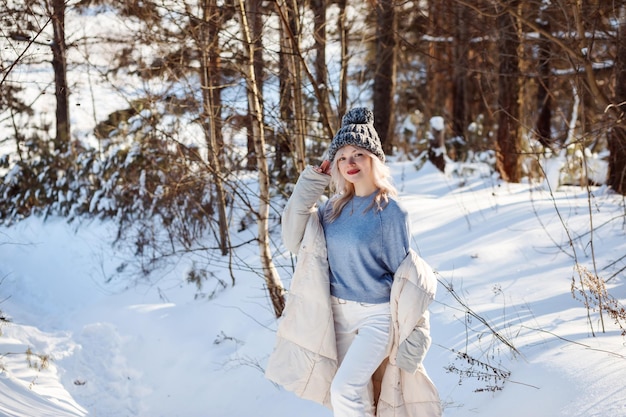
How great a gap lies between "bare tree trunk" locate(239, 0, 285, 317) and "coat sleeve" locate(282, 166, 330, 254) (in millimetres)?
2187

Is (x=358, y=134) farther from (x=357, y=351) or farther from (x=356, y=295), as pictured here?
(x=357, y=351)

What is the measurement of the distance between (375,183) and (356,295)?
592 mm

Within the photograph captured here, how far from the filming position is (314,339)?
3.53 metres

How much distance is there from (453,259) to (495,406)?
2781 mm

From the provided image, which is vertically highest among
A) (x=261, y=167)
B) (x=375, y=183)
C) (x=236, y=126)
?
(x=236, y=126)

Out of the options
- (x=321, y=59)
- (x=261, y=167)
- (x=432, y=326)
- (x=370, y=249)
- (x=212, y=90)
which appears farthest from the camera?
(x=212, y=90)

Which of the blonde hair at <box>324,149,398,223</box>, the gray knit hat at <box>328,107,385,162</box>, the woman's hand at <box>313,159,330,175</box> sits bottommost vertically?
the blonde hair at <box>324,149,398,223</box>

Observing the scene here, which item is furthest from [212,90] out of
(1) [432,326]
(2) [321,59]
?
(1) [432,326]

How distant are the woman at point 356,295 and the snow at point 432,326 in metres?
0.88

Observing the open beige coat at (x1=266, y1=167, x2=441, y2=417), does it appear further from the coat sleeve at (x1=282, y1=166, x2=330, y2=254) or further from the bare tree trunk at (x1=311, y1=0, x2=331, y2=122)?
the bare tree trunk at (x1=311, y1=0, x2=331, y2=122)

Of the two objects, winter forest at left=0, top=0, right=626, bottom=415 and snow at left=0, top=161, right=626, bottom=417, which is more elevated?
winter forest at left=0, top=0, right=626, bottom=415

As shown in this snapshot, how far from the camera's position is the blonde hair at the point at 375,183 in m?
3.48

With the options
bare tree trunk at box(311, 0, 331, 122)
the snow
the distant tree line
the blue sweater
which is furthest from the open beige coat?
the distant tree line

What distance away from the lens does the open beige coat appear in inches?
138
